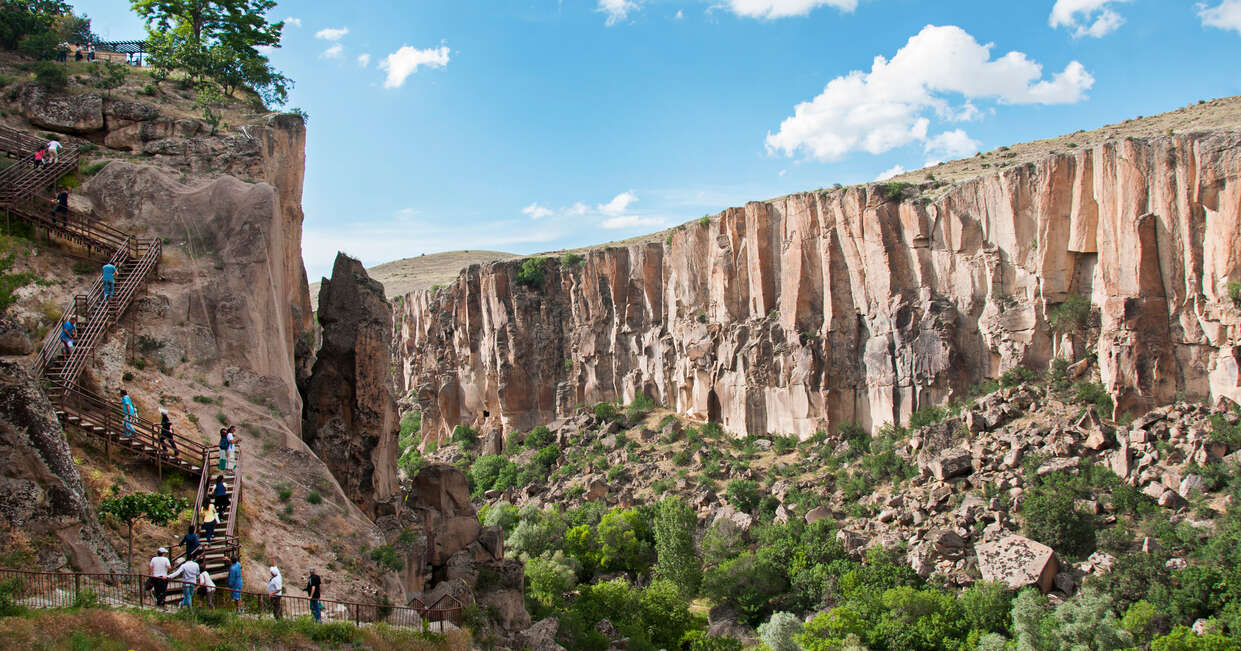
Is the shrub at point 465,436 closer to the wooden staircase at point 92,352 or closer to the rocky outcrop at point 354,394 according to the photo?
the rocky outcrop at point 354,394

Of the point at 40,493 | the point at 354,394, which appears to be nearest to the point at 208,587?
the point at 40,493

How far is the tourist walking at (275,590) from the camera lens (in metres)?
14.8

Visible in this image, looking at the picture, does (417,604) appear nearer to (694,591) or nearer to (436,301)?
(694,591)

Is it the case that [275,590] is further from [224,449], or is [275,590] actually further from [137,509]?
[224,449]

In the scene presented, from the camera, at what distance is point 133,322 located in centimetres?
2095

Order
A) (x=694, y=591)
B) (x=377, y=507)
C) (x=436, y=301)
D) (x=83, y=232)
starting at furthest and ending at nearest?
(x=436, y=301), (x=694, y=591), (x=377, y=507), (x=83, y=232)

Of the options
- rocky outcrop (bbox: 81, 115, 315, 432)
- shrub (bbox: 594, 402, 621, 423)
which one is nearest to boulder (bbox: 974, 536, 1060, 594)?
rocky outcrop (bbox: 81, 115, 315, 432)

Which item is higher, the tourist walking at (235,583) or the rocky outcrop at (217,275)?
the rocky outcrop at (217,275)

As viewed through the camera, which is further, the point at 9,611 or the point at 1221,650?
the point at 1221,650

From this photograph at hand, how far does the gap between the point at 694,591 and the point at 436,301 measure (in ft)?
173

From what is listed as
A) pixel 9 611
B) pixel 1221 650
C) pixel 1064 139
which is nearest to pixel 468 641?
pixel 9 611

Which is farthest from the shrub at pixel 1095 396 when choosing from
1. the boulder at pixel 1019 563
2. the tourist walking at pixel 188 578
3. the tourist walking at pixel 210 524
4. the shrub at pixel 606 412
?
the tourist walking at pixel 188 578

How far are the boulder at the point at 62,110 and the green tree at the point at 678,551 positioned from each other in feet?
104

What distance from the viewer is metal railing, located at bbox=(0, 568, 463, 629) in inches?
477
